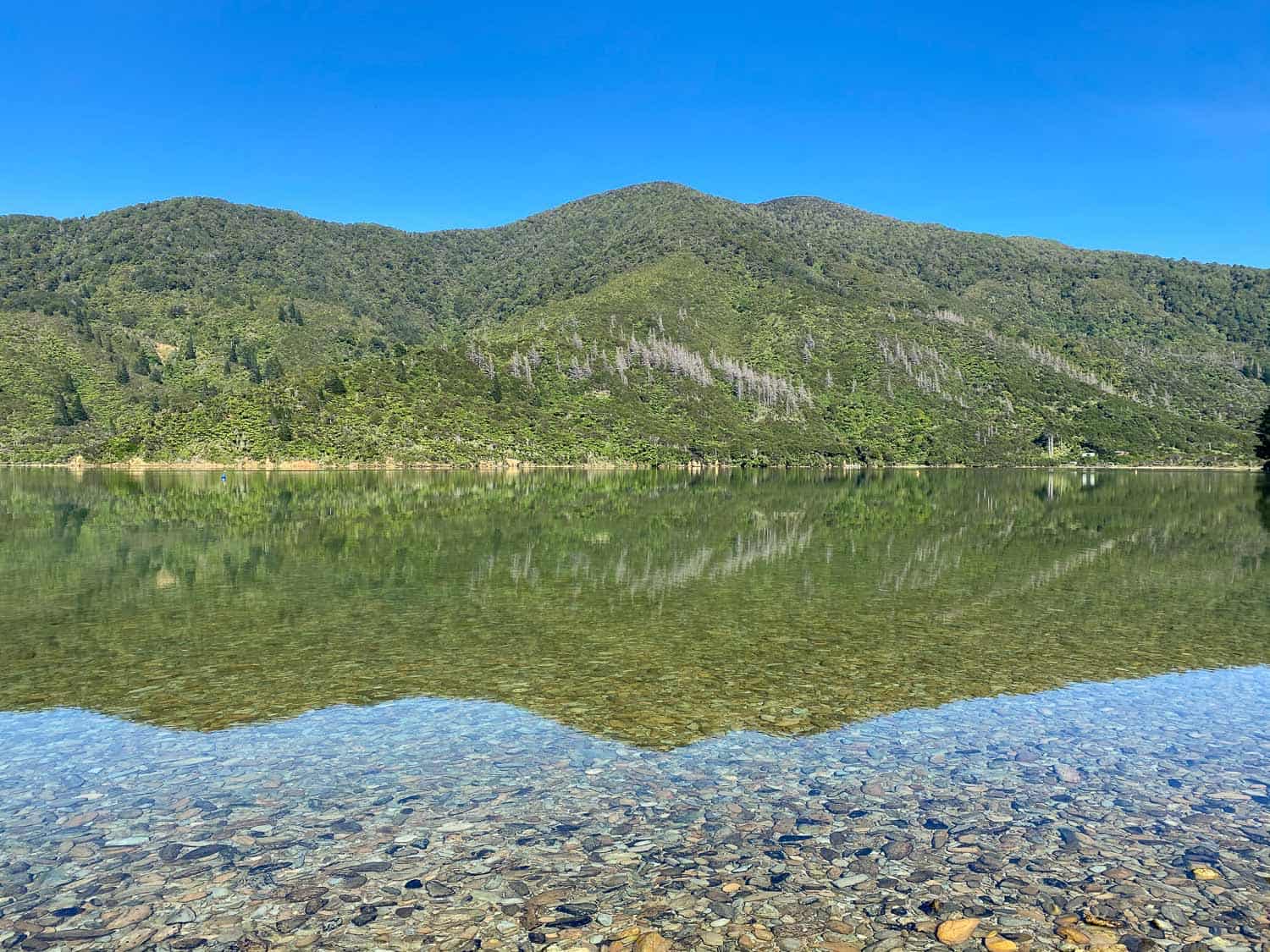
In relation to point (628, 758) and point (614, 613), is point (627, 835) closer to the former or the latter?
point (628, 758)

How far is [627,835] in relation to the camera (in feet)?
30.9

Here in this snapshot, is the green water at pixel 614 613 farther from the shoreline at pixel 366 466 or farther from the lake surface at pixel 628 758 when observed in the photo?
the shoreline at pixel 366 466

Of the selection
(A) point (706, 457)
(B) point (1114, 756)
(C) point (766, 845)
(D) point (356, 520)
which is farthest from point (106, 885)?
(A) point (706, 457)

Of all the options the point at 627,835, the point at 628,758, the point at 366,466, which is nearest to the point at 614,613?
the point at 628,758

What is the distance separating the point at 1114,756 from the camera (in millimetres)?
12102

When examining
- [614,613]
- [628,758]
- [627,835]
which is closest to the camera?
[627,835]

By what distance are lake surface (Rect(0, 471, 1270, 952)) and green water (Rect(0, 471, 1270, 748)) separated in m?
0.15

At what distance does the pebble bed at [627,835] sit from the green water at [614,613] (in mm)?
1544

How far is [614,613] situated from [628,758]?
10842mm

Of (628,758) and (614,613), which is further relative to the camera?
(614,613)

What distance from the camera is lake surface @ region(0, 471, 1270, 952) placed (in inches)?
313

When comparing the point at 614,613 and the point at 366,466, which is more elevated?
the point at 614,613

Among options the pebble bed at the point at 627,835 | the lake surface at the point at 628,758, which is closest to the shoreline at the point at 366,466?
the lake surface at the point at 628,758

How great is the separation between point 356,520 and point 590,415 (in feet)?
441
